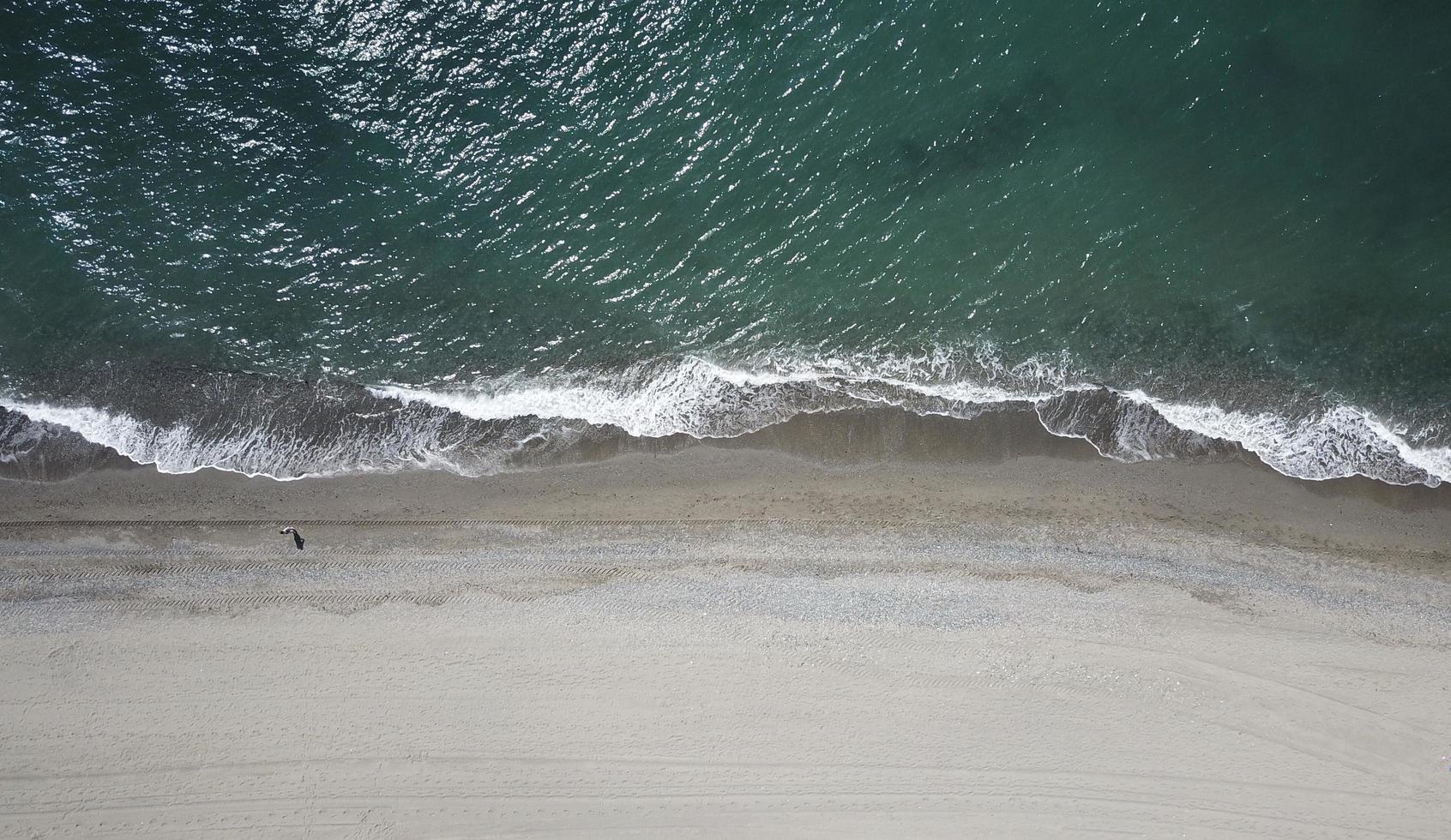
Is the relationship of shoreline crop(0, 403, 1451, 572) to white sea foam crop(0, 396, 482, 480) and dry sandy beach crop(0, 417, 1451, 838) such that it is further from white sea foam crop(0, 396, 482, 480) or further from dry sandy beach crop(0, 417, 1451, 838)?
white sea foam crop(0, 396, 482, 480)

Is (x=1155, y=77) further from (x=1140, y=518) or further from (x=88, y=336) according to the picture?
(x=88, y=336)

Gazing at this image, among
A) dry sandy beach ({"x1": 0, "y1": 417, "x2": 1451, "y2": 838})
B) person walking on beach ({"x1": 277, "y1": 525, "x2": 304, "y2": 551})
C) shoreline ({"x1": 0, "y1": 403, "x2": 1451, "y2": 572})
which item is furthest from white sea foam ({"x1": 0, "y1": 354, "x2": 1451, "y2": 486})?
person walking on beach ({"x1": 277, "y1": 525, "x2": 304, "y2": 551})

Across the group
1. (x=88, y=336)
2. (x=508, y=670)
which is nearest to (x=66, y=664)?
(x=88, y=336)

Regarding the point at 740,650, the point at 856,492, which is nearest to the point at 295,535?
the point at 740,650

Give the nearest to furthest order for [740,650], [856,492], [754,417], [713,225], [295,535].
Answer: [740,650]
[295,535]
[856,492]
[754,417]
[713,225]

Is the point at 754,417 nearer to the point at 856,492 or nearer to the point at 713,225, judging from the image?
the point at 856,492

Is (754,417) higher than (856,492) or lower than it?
higher

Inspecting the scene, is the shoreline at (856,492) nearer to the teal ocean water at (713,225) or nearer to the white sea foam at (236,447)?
the white sea foam at (236,447)

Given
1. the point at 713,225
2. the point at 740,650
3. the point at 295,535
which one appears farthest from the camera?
the point at 713,225
